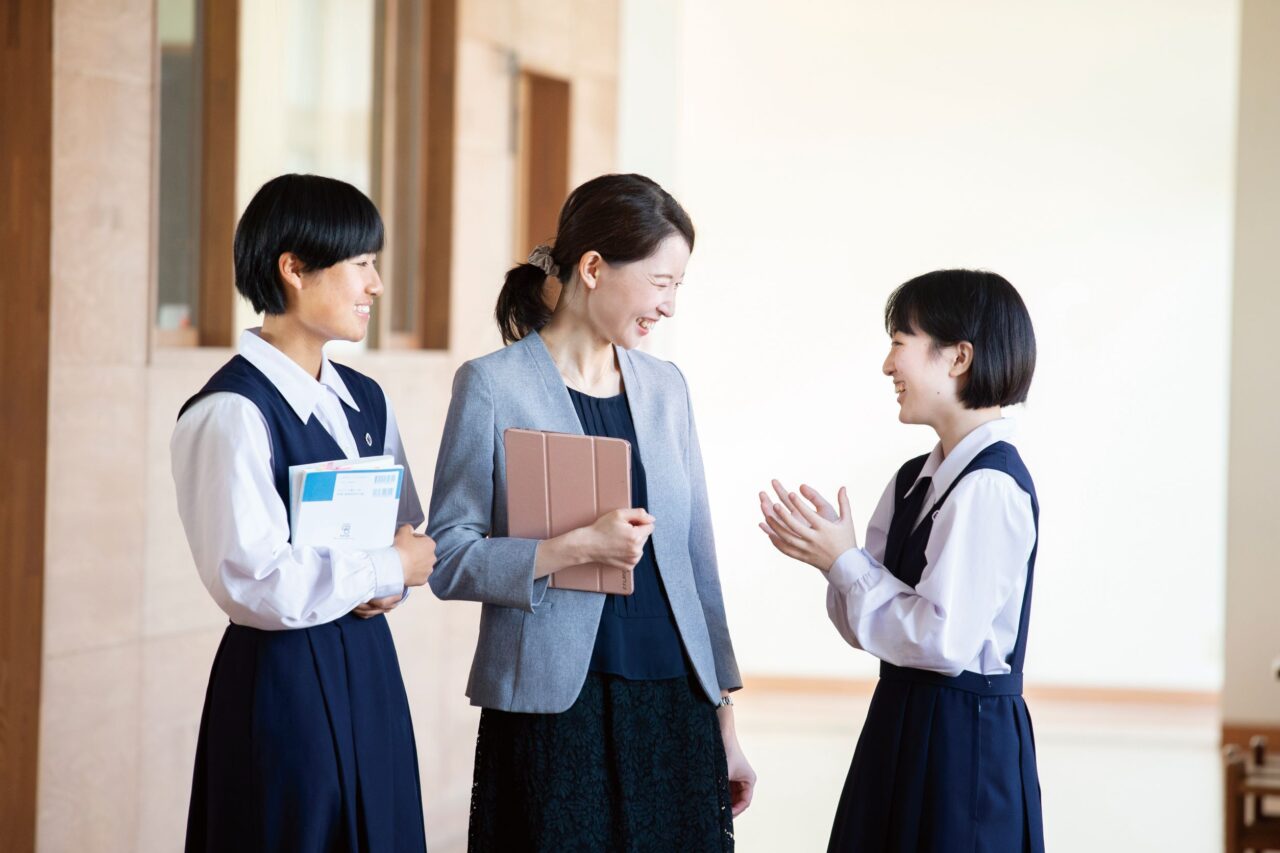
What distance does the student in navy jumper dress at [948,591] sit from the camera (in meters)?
1.97

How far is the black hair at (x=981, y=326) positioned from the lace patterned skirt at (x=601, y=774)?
2.11 ft

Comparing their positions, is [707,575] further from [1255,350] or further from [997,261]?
[997,261]

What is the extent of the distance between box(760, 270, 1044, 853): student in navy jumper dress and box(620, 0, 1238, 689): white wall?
5.61 m

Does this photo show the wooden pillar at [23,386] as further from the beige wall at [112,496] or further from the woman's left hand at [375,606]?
the woman's left hand at [375,606]

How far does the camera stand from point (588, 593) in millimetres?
2037

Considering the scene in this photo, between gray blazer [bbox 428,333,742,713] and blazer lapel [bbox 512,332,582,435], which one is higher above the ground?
blazer lapel [bbox 512,332,582,435]

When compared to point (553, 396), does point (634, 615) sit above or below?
below

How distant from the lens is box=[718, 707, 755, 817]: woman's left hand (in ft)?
7.36

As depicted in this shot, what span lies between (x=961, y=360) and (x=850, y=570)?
1.20 ft

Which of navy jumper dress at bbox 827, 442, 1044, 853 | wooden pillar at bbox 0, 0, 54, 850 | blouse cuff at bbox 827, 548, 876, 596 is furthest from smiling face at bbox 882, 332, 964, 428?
wooden pillar at bbox 0, 0, 54, 850

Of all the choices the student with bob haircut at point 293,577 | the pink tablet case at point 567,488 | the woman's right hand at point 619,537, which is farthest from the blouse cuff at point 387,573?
the woman's right hand at point 619,537

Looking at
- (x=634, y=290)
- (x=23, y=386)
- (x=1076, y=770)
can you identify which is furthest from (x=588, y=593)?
(x=1076, y=770)

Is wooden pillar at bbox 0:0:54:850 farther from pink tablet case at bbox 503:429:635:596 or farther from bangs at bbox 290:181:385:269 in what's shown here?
pink tablet case at bbox 503:429:635:596

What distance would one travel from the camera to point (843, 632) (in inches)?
84.3
